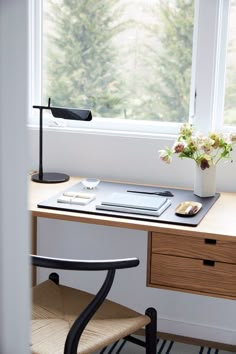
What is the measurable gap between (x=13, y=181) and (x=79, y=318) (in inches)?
48.5

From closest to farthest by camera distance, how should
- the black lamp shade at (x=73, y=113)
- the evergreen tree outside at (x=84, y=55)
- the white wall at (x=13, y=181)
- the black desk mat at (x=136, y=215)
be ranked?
1. the white wall at (x=13, y=181)
2. the black desk mat at (x=136, y=215)
3. the black lamp shade at (x=73, y=113)
4. the evergreen tree outside at (x=84, y=55)

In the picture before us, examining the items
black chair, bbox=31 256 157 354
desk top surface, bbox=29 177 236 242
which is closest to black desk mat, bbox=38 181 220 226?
desk top surface, bbox=29 177 236 242

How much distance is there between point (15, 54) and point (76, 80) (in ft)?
7.41

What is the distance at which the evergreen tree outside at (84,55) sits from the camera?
253 centimetres

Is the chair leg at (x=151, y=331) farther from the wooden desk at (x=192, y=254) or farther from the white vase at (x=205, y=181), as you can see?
the white vase at (x=205, y=181)

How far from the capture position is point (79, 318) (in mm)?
1560

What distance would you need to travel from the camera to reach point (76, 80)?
2600mm

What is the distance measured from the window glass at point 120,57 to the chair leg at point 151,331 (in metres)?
1.00

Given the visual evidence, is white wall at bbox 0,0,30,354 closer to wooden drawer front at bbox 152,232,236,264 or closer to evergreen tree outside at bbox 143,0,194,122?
wooden drawer front at bbox 152,232,236,264

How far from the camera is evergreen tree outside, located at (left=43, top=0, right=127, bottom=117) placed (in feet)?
8.29

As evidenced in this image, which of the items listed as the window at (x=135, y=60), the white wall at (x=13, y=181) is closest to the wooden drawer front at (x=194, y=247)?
the window at (x=135, y=60)

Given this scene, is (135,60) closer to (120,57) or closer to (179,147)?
(120,57)

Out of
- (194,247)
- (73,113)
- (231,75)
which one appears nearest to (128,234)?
(73,113)

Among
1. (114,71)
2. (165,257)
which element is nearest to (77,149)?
(114,71)
